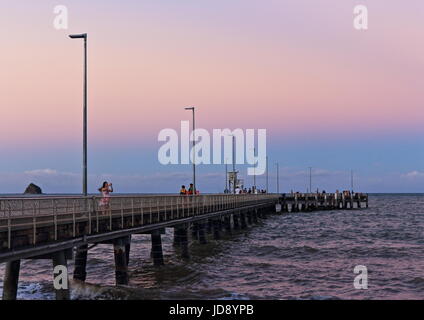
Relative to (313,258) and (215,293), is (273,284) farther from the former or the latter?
(313,258)

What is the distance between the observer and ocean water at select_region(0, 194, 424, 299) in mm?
23859

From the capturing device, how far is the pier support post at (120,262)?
24094mm

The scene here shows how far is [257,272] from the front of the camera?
3036 centimetres

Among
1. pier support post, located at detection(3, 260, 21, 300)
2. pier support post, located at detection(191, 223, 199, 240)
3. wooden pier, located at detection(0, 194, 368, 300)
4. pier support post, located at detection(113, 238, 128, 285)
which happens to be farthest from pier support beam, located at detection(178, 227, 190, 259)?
pier support post, located at detection(3, 260, 21, 300)

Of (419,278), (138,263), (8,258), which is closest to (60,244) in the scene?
(8,258)

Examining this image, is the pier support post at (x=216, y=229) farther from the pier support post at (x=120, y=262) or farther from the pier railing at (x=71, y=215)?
the pier support post at (x=120, y=262)

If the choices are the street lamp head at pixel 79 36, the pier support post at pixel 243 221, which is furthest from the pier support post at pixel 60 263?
the pier support post at pixel 243 221

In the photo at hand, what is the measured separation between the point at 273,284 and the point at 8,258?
14.1m

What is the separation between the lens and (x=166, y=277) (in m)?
27.9

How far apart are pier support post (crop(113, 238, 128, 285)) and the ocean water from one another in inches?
18.5

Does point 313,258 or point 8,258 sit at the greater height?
point 8,258

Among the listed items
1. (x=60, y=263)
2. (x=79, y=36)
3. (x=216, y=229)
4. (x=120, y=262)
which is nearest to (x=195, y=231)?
(x=216, y=229)

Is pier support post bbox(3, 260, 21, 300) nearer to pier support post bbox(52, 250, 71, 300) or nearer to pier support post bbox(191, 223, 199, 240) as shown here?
pier support post bbox(52, 250, 71, 300)

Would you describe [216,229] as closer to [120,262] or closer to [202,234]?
[202,234]
